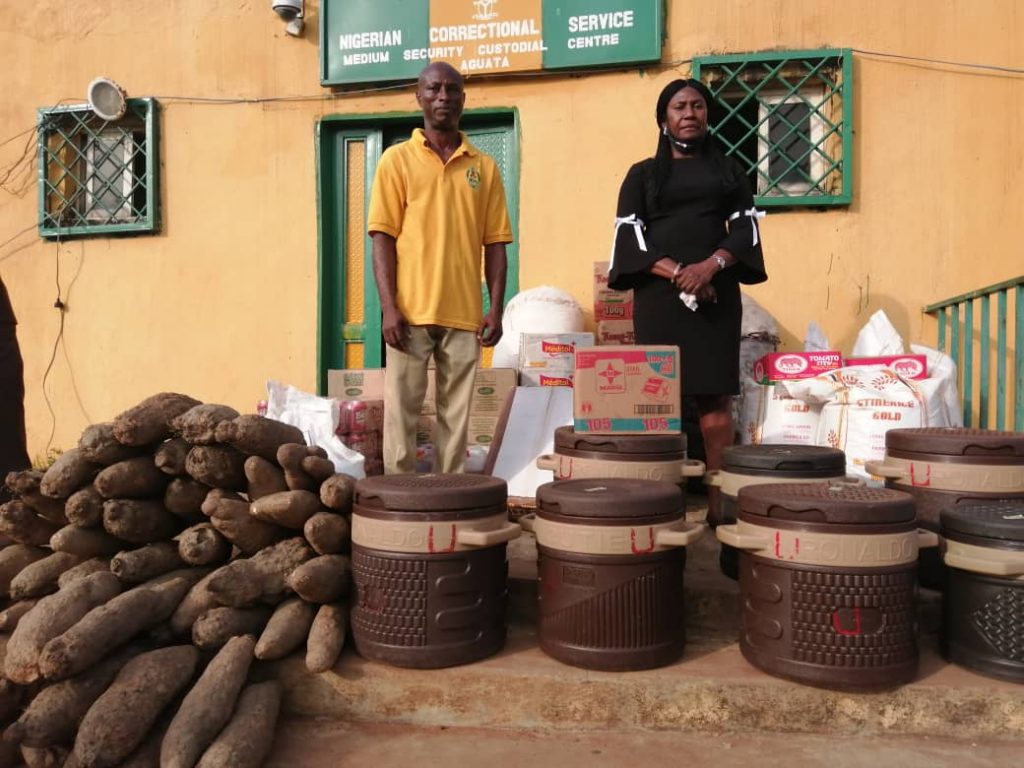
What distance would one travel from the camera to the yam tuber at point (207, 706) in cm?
167

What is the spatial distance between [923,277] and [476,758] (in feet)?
12.9

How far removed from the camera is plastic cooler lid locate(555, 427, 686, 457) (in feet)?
8.04

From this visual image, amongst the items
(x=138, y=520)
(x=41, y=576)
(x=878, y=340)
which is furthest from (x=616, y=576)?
(x=878, y=340)

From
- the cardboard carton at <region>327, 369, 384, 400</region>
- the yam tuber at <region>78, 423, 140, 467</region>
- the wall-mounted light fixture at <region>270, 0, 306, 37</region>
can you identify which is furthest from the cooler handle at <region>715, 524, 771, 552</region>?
the wall-mounted light fixture at <region>270, 0, 306, 37</region>

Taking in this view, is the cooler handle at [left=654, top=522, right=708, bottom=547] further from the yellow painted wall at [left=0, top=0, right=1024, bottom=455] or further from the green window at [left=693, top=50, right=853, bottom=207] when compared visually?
the green window at [left=693, top=50, right=853, bottom=207]

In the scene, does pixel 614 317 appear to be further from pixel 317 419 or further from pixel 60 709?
pixel 60 709

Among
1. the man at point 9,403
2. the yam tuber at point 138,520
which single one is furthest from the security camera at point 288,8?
the yam tuber at point 138,520

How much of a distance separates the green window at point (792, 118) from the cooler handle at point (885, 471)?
242cm

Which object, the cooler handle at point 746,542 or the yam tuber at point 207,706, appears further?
the cooler handle at point 746,542

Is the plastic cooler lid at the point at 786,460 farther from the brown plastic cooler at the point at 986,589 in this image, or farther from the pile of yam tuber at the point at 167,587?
the pile of yam tuber at the point at 167,587

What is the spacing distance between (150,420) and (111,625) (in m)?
0.66

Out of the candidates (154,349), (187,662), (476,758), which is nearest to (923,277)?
(476,758)

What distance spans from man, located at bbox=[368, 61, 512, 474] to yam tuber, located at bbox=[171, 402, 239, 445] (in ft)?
2.29

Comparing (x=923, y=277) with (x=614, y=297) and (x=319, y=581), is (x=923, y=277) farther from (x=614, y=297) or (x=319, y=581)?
(x=319, y=581)
